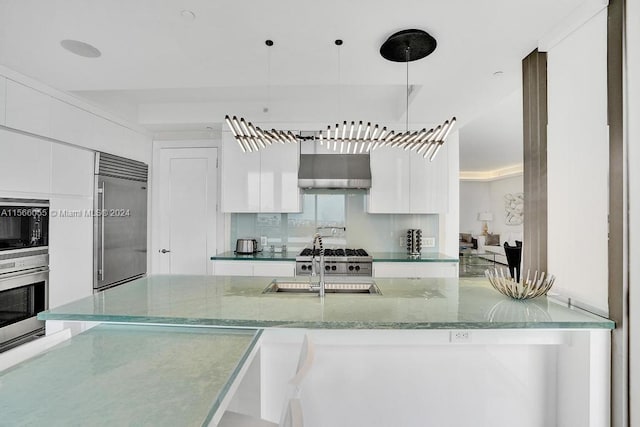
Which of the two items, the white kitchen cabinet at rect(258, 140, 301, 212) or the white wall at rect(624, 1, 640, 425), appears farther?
the white kitchen cabinet at rect(258, 140, 301, 212)

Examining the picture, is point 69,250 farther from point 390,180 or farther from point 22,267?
point 390,180

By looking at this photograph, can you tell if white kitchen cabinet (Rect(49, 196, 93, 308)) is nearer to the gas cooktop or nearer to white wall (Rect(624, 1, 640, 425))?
the gas cooktop

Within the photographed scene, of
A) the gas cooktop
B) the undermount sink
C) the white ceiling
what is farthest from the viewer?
the gas cooktop

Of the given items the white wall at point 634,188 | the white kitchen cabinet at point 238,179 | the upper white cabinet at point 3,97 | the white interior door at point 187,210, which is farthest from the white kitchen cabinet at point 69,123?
the white wall at point 634,188

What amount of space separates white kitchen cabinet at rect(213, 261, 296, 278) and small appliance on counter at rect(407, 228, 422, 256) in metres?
1.51

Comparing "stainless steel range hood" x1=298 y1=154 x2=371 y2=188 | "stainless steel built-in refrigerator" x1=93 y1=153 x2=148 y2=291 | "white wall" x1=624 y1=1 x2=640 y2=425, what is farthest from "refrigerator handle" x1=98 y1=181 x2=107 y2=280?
"white wall" x1=624 y1=1 x2=640 y2=425

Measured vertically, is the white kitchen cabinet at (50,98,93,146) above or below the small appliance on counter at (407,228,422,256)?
above

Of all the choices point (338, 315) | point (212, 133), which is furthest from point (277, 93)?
point (338, 315)

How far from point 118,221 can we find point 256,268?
161cm

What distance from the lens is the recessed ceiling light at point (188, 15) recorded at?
1.68 m

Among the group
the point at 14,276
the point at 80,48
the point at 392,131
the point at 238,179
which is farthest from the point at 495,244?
the point at 14,276

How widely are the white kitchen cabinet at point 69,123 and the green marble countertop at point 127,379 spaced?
2.16m

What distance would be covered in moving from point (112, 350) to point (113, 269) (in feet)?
8.36

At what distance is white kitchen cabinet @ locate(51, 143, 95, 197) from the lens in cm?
274
